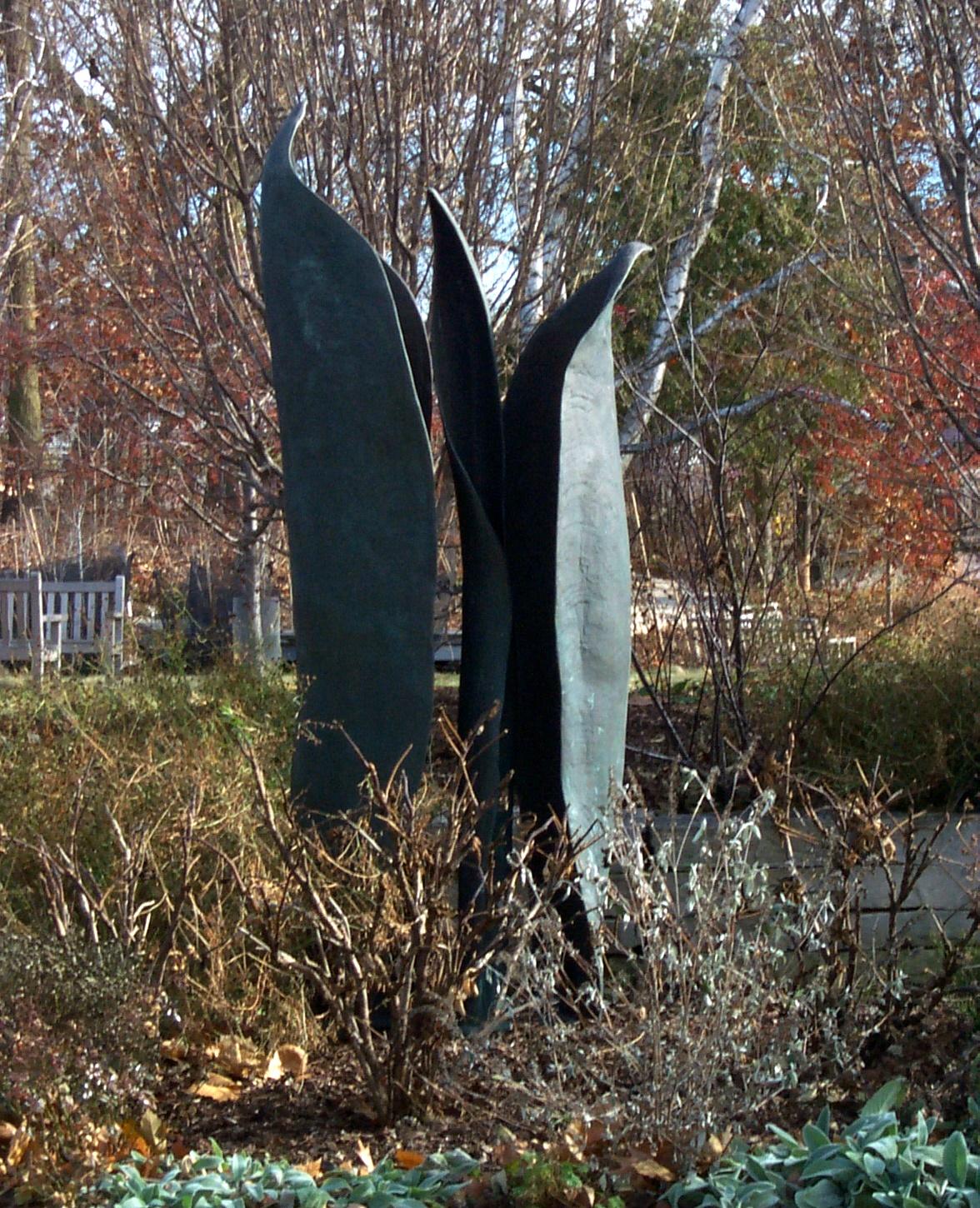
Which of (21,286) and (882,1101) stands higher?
(21,286)

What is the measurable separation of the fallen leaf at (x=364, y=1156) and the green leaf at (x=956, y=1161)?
1043mm

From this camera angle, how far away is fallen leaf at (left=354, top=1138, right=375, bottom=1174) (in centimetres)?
257

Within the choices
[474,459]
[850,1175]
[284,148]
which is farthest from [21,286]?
[850,1175]

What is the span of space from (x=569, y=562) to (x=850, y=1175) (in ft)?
5.97

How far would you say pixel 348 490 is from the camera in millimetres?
3559

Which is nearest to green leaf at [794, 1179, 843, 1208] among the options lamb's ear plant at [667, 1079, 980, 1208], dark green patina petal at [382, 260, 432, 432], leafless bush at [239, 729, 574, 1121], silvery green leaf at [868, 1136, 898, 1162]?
lamb's ear plant at [667, 1079, 980, 1208]

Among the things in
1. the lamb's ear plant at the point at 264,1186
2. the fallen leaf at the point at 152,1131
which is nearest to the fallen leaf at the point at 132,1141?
the fallen leaf at the point at 152,1131

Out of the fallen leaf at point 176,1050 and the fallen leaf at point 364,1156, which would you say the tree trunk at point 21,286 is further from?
the fallen leaf at point 364,1156

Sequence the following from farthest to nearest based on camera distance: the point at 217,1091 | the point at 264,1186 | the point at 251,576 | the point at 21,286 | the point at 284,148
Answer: the point at 21,286
the point at 251,576
the point at 284,148
the point at 217,1091
the point at 264,1186

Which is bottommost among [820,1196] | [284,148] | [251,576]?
[820,1196]

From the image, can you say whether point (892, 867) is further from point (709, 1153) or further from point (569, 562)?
point (709, 1153)

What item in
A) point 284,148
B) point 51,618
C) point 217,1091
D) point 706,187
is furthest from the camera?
point 51,618

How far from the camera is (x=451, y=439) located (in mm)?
3695

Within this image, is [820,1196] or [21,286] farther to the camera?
[21,286]
